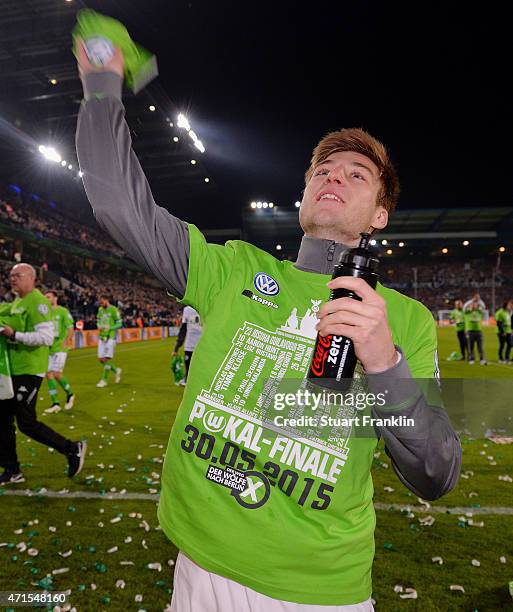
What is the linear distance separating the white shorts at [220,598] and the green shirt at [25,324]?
15.9 feet

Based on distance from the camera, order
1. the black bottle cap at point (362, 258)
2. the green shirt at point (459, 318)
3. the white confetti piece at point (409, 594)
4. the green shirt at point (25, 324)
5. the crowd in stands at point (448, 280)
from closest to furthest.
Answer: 1. the black bottle cap at point (362, 258)
2. the white confetti piece at point (409, 594)
3. the green shirt at point (25, 324)
4. the green shirt at point (459, 318)
5. the crowd in stands at point (448, 280)

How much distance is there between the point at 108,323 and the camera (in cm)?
1293

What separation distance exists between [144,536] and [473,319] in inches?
602

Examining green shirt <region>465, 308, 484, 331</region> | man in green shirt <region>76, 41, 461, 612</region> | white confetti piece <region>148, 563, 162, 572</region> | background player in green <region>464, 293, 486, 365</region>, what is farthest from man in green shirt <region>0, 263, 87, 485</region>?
green shirt <region>465, 308, 484, 331</region>

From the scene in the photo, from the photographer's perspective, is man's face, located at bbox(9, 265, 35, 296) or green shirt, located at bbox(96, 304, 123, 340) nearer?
man's face, located at bbox(9, 265, 35, 296)

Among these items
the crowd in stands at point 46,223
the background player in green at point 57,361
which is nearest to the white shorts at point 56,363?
the background player in green at point 57,361

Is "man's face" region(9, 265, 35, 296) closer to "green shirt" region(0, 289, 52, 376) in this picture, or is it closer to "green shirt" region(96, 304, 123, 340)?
"green shirt" region(0, 289, 52, 376)

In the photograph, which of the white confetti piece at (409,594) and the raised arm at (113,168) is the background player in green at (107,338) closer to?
the white confetti piece at (409,594)

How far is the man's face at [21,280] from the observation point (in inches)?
227

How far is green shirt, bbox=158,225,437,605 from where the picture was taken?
144 cm

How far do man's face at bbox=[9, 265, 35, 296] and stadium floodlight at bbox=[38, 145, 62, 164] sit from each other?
2973 centimetres

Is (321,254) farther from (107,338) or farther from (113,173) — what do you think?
(107,338)

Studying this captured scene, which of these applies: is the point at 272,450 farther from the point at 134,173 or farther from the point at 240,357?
the point at 134,173

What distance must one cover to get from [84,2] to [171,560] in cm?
2089
